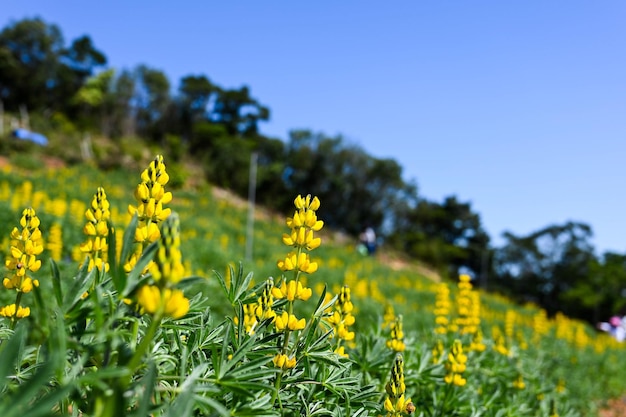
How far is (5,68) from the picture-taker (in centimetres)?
3098

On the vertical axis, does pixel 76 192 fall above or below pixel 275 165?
below

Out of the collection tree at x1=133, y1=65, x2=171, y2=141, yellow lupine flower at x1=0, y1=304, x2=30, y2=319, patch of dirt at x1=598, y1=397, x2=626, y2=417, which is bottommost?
patch of dirt at x1=598, y1=397, x2=626, y2=417

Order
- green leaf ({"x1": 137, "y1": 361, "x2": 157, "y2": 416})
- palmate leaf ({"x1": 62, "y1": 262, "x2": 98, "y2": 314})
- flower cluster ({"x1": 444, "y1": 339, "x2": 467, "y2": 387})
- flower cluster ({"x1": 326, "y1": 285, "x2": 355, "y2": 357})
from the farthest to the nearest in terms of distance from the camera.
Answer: flower cluster ({"x1": 444, "y1": 339, "x2": 467, "y2": 387})
flower cluster ({"x1": 326, "y1": 285, "x2": 355, "y2": 357})
palmate leaf ({"x1": 62, "y1": 262, "x2": 98, "y2": 314})
green leaf ({"x1": 137, "y1": 361, "x2": 157, "y2": 416})

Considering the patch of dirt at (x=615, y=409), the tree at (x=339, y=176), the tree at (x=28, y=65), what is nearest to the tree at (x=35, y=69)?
the tree at (x=28, y=65)

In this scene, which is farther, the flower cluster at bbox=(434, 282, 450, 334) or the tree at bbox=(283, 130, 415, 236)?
the tree at bbox=(283, 130, 415, 236)

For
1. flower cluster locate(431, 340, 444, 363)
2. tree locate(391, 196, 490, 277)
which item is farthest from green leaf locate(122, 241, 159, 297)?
tree locate(391, 196, 490, 277)

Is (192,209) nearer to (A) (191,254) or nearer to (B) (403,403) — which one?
(A) (191,254)

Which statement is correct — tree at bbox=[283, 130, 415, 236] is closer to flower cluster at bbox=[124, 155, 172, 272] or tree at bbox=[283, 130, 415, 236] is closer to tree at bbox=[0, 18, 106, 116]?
tree at bbox=[0, 18, 106, 116]

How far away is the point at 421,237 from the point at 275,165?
13292 millimetres

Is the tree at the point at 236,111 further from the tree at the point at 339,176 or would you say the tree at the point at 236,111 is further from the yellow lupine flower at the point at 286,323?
the yellow lupine flower at the point at 286,323

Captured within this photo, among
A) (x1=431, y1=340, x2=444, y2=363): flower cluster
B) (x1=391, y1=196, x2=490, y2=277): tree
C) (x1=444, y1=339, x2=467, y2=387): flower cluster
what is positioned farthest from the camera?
(x1=391, y1=196, x2=490, y2=277): tree

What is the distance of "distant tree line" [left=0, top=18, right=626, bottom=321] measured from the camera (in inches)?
1113

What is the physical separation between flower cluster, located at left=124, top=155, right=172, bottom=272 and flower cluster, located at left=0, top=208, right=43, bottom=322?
452 millimetres

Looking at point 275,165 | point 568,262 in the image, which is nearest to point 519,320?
point 275,165
